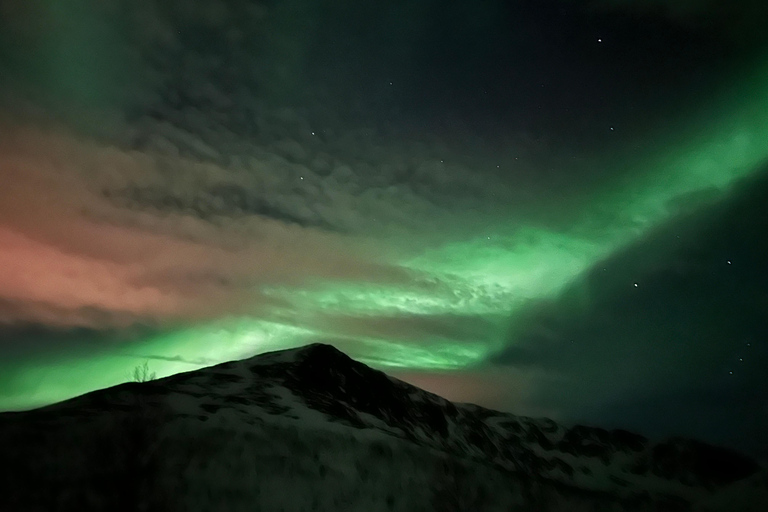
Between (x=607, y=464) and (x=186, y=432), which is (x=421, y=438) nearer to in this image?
(x=186, y=432)

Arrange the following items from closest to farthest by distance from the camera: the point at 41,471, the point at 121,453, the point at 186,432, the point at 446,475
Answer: the point at 41,471, the point at 121,453, the point at 186,432, the point at 446,475

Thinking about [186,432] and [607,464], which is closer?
[186,432]

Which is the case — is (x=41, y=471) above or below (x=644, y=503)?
above

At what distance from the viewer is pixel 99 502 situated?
69.6 ft

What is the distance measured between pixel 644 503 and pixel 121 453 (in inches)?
1959

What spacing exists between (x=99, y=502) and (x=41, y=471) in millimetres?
2830

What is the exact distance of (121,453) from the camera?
76.4 ft

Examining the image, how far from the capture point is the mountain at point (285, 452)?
2188 centimetres

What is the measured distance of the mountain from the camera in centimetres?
2188

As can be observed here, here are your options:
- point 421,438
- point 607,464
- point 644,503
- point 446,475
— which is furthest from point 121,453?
point 607,464

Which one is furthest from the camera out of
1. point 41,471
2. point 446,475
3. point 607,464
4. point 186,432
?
point 607,464

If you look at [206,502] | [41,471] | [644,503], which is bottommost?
[644,503]

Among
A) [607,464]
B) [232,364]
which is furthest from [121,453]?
[607,464]

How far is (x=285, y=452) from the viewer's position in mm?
28016
